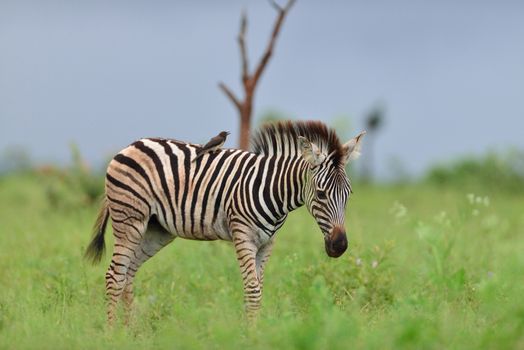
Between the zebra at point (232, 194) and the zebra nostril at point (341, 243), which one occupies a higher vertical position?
the zebra at point (232, 194)

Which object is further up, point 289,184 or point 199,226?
point 289,184

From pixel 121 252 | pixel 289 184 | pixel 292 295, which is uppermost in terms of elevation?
pixel 289 184

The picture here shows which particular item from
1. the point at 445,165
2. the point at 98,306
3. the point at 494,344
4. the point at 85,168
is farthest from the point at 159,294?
the point at 445,165

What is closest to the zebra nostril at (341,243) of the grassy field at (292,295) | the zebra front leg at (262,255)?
the grassy field at (292,295)

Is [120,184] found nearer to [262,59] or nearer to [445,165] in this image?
[262,59]

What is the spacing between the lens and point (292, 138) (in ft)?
23.7

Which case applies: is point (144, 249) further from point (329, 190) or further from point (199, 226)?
point (329, 190)

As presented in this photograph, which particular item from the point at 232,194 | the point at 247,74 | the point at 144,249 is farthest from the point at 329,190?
the point at 247,74

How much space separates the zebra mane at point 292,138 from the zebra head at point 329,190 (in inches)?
2.7

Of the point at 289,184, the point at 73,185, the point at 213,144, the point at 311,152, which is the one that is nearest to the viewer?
the point at 311,152

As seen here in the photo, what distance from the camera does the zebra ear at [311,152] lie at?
675cm

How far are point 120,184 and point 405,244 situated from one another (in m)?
5.85

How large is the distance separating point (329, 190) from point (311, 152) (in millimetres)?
345

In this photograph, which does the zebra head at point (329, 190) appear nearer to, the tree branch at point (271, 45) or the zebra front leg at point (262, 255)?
the zebra front leg at point (262, 255)
